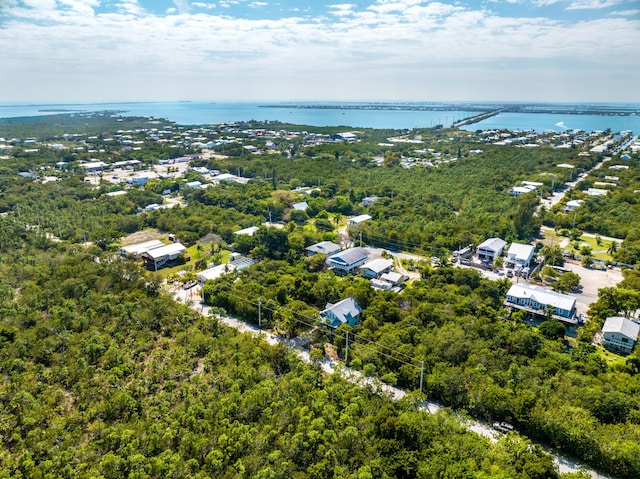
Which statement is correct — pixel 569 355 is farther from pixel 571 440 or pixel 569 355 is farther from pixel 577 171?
pixel 577 171

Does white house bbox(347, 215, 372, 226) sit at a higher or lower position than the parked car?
higher

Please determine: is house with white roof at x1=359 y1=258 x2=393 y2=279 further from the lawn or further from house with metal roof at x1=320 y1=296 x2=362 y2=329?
the lawn

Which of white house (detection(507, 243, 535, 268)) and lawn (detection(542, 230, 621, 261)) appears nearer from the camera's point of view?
white house (detection(507, 243, 535, 268))

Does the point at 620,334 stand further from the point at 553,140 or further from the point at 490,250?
the point at 553,140

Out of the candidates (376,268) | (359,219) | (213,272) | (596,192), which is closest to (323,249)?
(376,268)

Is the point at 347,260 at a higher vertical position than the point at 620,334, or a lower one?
higher

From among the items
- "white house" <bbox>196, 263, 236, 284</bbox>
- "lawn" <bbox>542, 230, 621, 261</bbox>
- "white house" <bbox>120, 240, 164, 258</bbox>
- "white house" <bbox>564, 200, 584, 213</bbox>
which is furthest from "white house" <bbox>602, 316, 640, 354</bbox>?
"white house" <bbox>120, 240, 164, 258</bbox>
